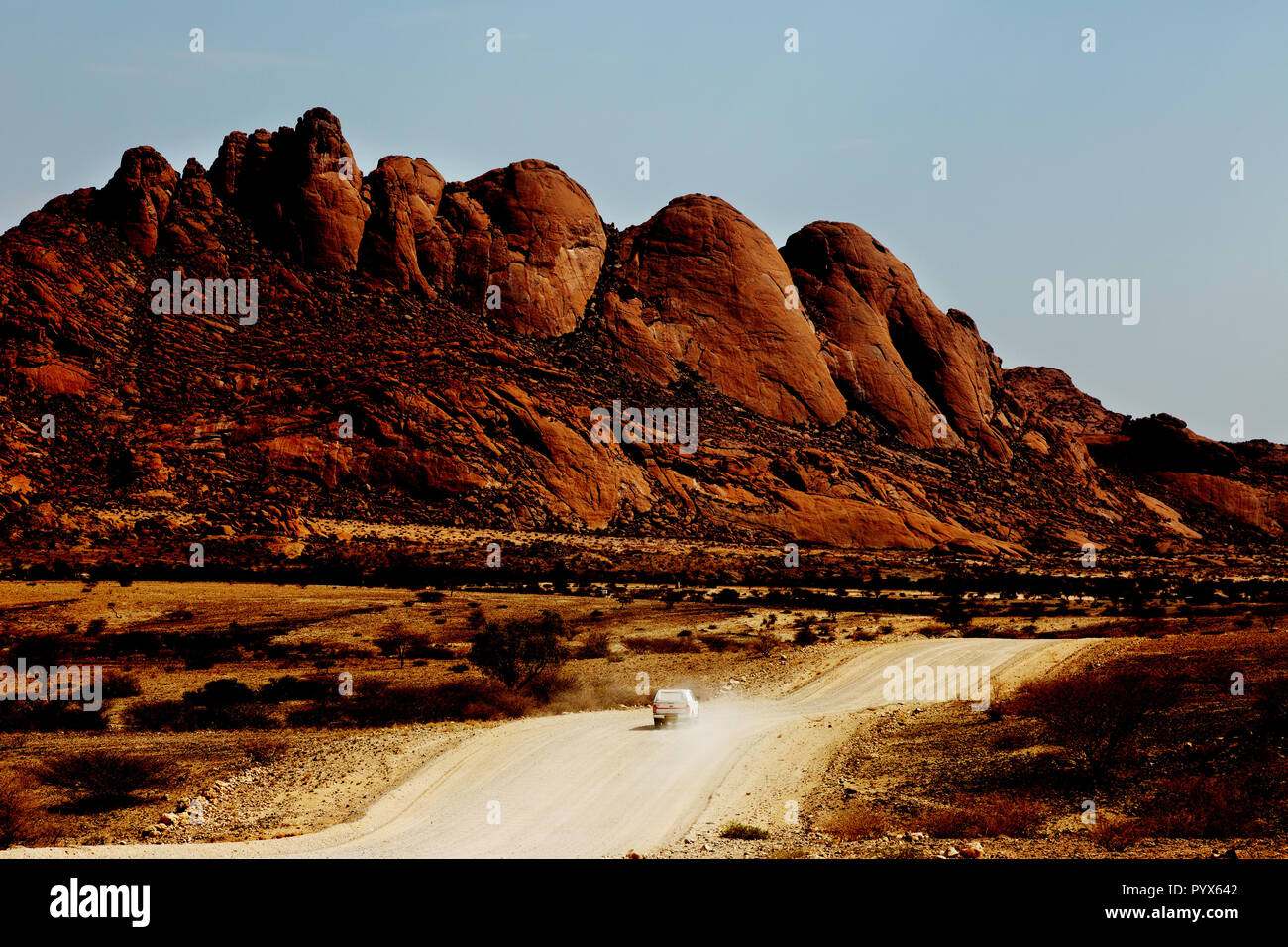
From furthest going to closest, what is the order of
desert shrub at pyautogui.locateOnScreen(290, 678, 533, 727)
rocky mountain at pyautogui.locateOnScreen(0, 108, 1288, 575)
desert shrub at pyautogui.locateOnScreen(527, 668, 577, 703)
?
rocky mountain at pyautogui.locateOnScreen(0, 108, 1288, 575) < desert shrub at pyautogui.locateOnScreen(527, 668, 577, 703) < desert shrub at pyautogui.locateOnScreen(290, 678, 533, 727)

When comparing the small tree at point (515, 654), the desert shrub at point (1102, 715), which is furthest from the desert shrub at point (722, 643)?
the desert shrub at point (1102, 715)

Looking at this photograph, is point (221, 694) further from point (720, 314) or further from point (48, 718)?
point (720, 314)

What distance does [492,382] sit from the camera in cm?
9719

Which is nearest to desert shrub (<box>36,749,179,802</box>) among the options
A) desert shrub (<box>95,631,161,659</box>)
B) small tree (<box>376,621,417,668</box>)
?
small tree (<box>376,621,417,668</box>)

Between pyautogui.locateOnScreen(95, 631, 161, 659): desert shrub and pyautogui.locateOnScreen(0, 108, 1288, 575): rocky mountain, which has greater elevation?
pyautogui.locateOnScreen(0, 108, 1288, 575): rocky mountain

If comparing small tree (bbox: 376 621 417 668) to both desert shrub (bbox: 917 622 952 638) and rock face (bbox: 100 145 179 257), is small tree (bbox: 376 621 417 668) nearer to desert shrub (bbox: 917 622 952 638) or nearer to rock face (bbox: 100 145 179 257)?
desert shrub (bbox: 917 622 952 638)

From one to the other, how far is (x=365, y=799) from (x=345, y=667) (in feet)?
62.0

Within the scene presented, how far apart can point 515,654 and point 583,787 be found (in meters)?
13.5

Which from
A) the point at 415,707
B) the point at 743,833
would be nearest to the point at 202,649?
the point at 415,707

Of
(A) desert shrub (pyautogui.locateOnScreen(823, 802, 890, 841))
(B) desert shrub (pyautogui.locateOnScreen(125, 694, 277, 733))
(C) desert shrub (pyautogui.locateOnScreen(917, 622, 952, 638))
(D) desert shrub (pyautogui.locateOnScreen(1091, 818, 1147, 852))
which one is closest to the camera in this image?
(D) desert shrub (pyautogui.locateOnScreen(1091, 818, 1147, 852))

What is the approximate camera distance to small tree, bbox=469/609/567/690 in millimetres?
32469

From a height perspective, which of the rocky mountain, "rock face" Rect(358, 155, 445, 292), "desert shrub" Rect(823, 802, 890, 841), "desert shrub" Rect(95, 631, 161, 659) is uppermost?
"rock face" Rect(358, 155, 445, 292)

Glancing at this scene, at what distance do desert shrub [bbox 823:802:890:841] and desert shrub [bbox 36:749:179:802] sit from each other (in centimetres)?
1332
